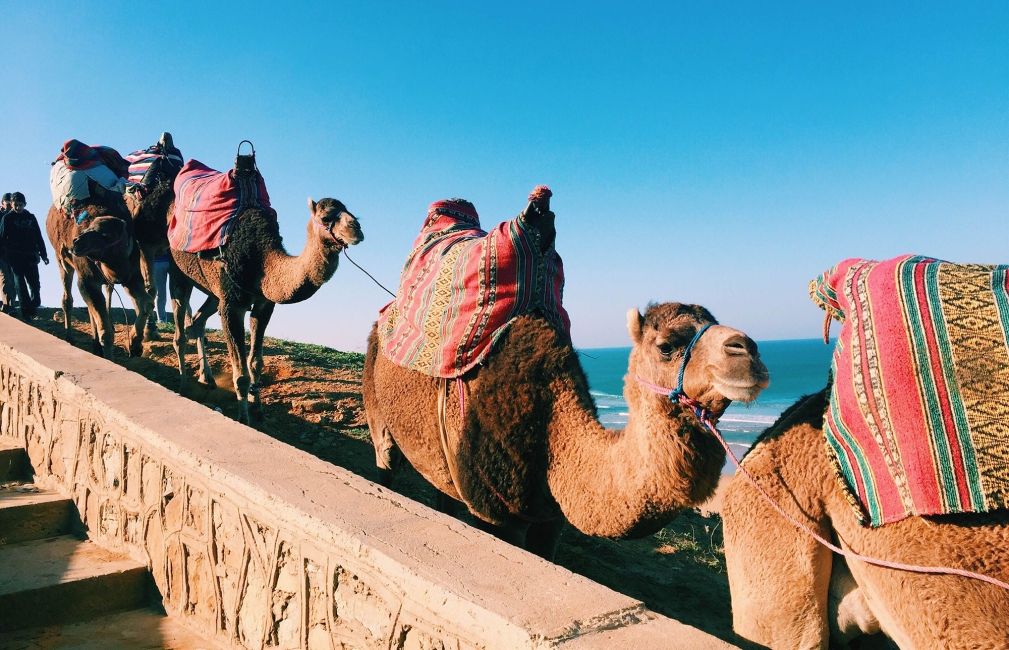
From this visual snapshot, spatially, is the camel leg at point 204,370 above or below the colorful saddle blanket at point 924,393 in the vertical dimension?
below

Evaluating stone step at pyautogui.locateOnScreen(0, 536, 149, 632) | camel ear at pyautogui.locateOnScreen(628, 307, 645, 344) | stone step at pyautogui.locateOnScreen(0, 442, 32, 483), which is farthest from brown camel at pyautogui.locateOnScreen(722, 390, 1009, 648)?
stone step at pyautogui.locateOnScreen(0, 442, 32, 483)

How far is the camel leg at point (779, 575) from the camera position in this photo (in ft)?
8.66

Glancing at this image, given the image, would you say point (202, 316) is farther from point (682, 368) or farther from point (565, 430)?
point (682, 368)

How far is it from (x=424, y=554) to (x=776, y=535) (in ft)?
4.24

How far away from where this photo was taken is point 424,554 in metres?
2.47

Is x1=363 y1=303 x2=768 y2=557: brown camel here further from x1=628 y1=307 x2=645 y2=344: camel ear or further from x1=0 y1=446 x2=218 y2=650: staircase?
x1=0 y1=446 x2=218 y2=650: staircase

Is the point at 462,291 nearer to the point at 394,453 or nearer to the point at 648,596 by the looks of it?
the point at 394,453

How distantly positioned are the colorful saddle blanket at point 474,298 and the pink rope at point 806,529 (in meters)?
1.16

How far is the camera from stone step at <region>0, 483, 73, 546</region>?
416 cm

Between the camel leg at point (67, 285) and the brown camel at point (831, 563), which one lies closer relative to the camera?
the brown camel at point (831, 563)

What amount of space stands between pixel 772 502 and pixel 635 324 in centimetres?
92

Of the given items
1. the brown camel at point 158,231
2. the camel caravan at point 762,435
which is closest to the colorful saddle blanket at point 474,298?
the camel caravan at point 762,435

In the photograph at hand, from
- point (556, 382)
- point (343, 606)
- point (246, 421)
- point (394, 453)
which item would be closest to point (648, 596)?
point (394, 453)

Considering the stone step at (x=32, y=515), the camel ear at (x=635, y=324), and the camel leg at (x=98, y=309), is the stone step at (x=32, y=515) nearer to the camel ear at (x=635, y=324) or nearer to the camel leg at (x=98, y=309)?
the camel ear at (x=635, y=324)
